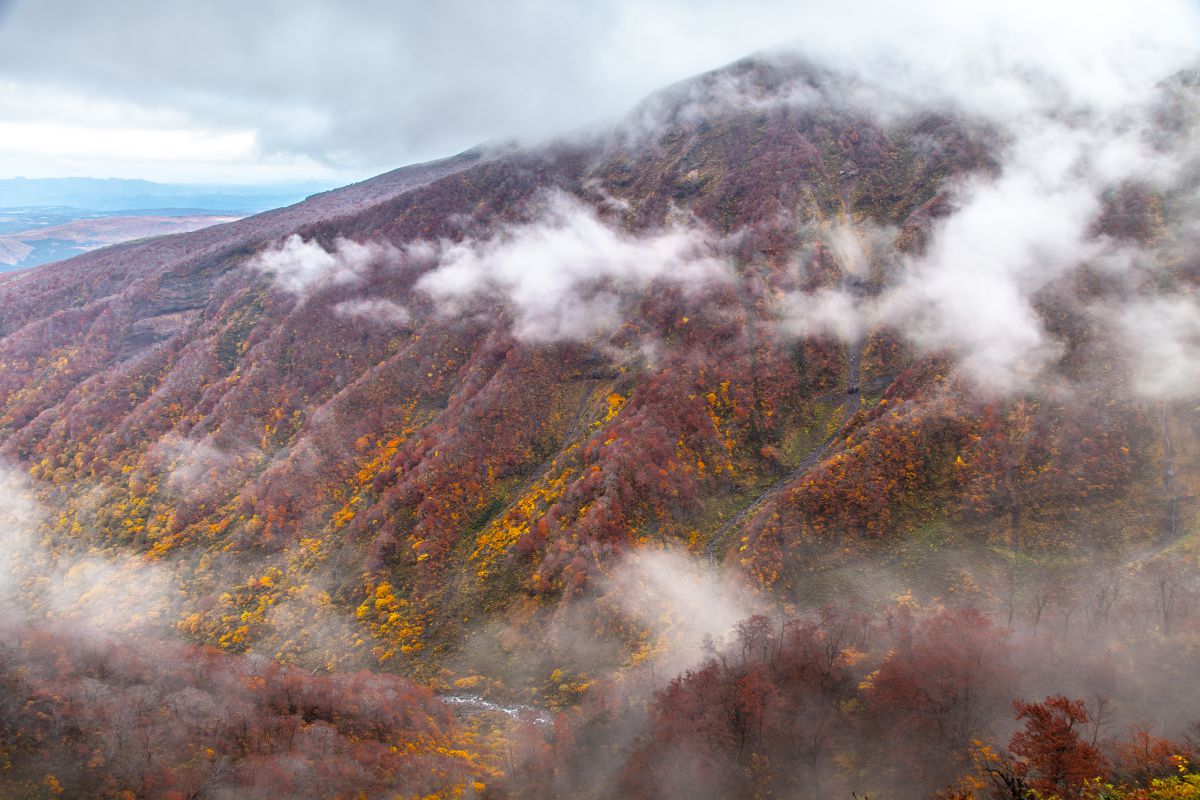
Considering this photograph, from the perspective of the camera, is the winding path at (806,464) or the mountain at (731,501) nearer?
the mountain at (731,501)

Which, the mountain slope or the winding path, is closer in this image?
the mountain slope

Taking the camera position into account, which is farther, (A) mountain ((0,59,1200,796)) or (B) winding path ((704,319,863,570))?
(B) winding path ((704,319,863,570))

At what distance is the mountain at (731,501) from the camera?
266 ft

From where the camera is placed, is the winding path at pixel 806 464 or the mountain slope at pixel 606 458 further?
the winding path at pixel 806 464

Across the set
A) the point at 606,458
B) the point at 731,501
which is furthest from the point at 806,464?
the point at 606,458

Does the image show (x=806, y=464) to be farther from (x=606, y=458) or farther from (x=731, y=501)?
(x=606, y=458)

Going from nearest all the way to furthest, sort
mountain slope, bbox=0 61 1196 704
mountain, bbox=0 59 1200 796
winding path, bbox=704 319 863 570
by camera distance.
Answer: mountain, bbox=0 59 1200 796, mountain slope, bbox=0 61 1196 704, winding path, bbox=704 319 863 570

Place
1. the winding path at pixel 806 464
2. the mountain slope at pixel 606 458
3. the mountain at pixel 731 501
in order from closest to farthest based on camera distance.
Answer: the mountain at pixel 731 501
the mountain slope at pixel 606 458
the winding path at pixel 806 464

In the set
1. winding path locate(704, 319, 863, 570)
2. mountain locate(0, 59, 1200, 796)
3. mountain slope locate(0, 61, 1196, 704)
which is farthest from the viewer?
winding path locate(704, 319, 863, 570)

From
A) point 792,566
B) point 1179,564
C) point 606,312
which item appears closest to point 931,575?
point 792,566

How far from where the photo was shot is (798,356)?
16388 cm

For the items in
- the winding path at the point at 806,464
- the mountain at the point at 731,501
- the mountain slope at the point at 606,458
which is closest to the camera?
the mountain at the point at 731,501

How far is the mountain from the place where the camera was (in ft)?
266

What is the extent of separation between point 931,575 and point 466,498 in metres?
108
